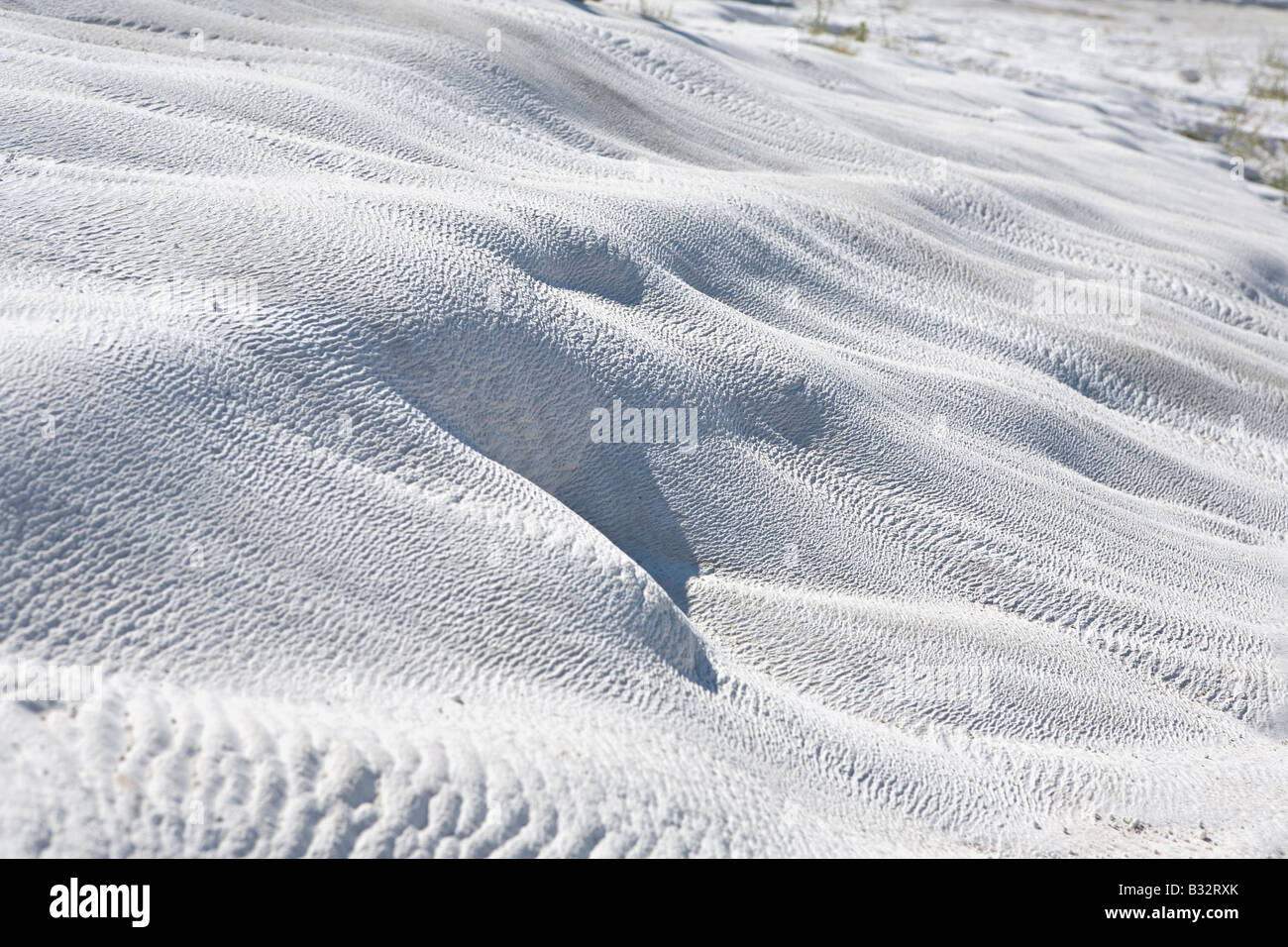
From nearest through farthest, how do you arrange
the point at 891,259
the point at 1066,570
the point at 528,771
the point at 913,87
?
the point at 528,771 → the point at 1066,570 → the point at 891,259 → the point at 913,87

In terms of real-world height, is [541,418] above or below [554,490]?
above

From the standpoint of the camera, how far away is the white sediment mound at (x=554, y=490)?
1.46 m

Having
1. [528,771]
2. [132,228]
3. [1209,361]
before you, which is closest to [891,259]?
[1209,361]

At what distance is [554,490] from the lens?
210cm

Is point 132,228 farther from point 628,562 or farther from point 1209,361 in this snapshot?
point 1209,361

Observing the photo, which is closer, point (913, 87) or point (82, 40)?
point (82, 40)

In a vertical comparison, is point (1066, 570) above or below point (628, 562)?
below

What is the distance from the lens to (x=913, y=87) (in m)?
5.84

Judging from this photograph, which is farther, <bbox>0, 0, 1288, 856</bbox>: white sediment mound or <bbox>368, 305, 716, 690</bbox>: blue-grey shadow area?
<bbox>368, 305, 716, 690</bbox>: blue-grey shadow area

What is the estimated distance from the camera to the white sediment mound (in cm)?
146

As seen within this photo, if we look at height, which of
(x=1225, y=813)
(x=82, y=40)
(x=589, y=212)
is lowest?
(x=1225, y=813)

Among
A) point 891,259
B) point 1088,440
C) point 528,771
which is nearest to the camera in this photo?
point 528,771

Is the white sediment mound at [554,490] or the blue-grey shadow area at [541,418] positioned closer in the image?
the white sediment mound at [554,490]
